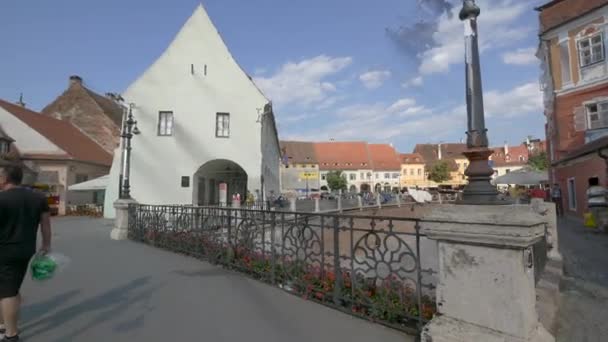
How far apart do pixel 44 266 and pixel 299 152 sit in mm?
71401

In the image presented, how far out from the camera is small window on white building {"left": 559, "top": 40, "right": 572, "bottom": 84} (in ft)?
58.3

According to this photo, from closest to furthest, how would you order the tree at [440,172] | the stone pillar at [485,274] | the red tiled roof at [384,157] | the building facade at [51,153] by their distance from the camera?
the stone pillar at [485,274] < the building facade at [51,153] < the tree at [440,172] < the red tiled roof at [384,157]

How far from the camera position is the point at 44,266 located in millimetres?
3422

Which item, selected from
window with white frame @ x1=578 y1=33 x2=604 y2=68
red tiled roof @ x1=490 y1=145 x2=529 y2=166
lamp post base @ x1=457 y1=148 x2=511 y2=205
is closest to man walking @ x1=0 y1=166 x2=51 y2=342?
lamp post base @ x1=457 y1=148 x2=511 y2=205

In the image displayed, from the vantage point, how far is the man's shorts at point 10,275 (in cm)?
313

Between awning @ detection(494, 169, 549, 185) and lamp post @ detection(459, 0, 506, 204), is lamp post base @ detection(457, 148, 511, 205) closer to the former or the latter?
lamp post @ detection(459, 0, 506, 204)

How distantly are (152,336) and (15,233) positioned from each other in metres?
1.65

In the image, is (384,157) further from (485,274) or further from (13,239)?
(13,239)

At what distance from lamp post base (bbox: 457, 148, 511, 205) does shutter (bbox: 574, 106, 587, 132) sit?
19.4 meters

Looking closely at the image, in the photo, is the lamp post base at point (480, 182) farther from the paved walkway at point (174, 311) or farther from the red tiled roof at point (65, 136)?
the red tiled roof at point (65, 136)

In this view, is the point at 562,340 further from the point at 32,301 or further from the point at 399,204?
the point at 399,204

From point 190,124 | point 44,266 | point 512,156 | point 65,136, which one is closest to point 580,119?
point 190,124

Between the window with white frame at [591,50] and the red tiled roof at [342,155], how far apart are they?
56.0 meters

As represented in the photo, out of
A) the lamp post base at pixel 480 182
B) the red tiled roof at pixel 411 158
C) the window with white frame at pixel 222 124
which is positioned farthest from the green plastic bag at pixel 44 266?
the red tiled roof at pixel 411 158
